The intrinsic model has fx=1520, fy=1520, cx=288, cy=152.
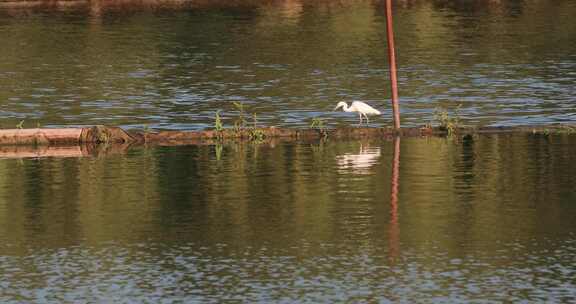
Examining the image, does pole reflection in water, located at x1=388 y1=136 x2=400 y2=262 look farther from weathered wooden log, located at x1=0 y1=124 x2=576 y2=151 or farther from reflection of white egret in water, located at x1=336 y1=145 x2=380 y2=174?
weathered wooden log, located at x1=0 y1=124 x2=576 y2=151

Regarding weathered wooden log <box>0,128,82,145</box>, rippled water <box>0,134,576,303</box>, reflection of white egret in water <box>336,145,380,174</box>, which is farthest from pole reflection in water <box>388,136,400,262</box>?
weathered wooden log <box>0,128,82,145</box>

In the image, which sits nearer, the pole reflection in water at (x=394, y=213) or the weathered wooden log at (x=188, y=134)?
the pole reflection in water at (x=394, y=213)

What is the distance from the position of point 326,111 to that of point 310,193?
2302 centimetres

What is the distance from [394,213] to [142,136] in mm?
15268

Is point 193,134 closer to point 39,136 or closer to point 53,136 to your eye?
point 53,136

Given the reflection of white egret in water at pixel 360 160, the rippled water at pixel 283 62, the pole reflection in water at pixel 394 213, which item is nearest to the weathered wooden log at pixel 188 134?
the reflection of white egret in water at pixel 360 160

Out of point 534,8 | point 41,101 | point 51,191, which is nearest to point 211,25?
point 534,8

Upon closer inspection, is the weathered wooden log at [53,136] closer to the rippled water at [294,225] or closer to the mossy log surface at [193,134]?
the mossy log surface at [193,134]

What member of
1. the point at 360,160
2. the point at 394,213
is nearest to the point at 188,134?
the point at 360,160

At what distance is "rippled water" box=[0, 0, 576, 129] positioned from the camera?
56125 millimetres

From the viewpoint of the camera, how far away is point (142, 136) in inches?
1702

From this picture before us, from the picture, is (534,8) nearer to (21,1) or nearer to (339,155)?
(21,1)

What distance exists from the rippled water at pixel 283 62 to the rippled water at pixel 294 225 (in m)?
12.7

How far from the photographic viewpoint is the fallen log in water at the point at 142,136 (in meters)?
41.5
